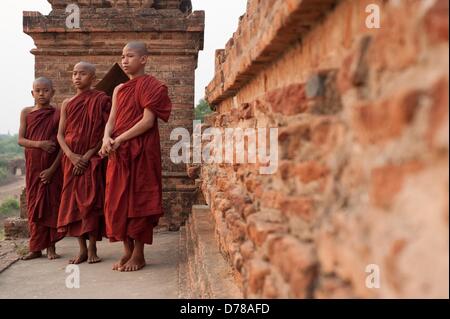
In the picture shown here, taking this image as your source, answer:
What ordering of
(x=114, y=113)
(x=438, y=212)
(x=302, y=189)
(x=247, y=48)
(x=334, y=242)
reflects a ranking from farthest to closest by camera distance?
(x=114, y=113) → (x=247, y=48) → (x=302, y=189) → (x=334, y=242) → (x=438, y=212)

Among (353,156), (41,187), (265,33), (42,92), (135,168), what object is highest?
(42,92)

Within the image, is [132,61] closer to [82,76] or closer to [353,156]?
[82,76]

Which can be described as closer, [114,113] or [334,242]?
[334,242]

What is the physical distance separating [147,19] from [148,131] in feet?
11.8

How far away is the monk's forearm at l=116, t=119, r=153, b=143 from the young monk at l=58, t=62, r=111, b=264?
0.75 metres

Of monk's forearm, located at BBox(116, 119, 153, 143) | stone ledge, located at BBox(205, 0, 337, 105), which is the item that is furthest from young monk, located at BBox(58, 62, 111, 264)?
stone ledge, located at BBox(205, 0, 337, 105)

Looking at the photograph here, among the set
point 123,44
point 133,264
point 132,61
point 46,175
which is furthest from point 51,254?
point 123,44

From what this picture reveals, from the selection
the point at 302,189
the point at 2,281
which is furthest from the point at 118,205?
Result: the point at 302,189

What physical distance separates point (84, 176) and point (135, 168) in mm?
850

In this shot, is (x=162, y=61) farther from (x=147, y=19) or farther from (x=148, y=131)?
(x=148, y=131)

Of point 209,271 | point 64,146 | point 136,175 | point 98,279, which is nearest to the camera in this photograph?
point 209,271

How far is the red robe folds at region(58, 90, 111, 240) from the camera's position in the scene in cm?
491

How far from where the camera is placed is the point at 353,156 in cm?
130

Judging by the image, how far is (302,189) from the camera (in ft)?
5.55
